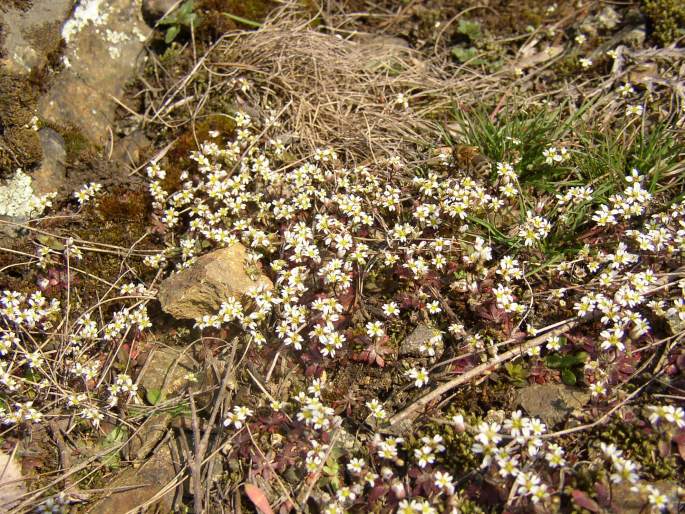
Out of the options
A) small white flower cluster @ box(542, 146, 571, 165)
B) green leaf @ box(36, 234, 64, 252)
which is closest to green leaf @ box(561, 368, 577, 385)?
small white flower cluster @ box(542, 146, 571, 165)

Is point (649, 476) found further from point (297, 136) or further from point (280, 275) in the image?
point (297, 136)

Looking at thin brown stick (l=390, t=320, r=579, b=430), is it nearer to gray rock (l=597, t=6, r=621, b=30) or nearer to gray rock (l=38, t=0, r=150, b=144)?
gray rock (l=597, t=6, r=621, b=30)

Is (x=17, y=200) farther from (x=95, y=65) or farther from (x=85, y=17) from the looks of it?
(x=85, y=17)

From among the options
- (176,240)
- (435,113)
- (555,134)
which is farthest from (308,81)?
(555,134)

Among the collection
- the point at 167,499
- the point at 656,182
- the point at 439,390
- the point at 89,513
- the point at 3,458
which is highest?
the point at 3,458

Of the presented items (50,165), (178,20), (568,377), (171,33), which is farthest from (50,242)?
(568,377)

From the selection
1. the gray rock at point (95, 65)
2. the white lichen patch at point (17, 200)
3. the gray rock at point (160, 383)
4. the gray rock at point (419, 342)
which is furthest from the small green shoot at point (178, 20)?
the gray rock at point (419, 342)

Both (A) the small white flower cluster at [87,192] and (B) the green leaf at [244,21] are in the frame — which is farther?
(B) the green leaf at [244,21]

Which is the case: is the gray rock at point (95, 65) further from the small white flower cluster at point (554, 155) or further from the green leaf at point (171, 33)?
the small white flower cluster at point (554, 155)
